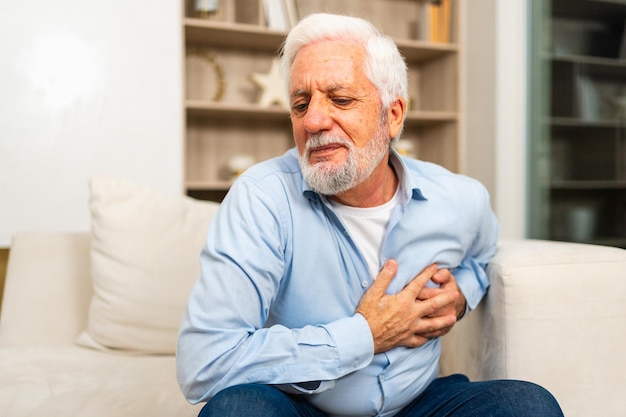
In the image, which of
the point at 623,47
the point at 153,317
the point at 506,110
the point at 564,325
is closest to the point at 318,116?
the point at 564,325

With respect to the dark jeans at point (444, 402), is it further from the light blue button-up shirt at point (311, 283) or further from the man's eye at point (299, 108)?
the man's eye at point (299, 108)

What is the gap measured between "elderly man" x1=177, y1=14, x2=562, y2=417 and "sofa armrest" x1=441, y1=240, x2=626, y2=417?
85 millimetres

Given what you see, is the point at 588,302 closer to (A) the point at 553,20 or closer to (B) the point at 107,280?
(B) the point at 107,280

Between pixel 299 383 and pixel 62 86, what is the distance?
72.0 inches

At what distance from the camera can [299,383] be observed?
3.40ft

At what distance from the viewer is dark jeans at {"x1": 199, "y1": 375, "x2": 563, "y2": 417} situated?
3.08ft

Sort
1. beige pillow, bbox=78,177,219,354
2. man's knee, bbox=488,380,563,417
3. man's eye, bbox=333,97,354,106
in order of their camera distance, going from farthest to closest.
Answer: beige pillow, bbox=78,177,219,354 < man's eye, bbox=333,97,354,106 < man's knee, bbox=488,380,563,417

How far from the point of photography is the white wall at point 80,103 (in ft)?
7.80

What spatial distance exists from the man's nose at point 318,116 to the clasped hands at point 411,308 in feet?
0.90

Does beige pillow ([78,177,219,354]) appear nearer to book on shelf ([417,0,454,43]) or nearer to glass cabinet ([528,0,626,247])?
glass cabinet ([528,0,626,247])

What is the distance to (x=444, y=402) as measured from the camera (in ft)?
3.78

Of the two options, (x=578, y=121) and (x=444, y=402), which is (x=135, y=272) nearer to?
(x=444, y=402)

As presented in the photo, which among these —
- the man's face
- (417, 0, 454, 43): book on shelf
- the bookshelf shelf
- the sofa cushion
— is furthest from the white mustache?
(417, 0, 454, 43): book on shelf

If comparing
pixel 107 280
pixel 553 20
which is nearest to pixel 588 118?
pixel 553 20
